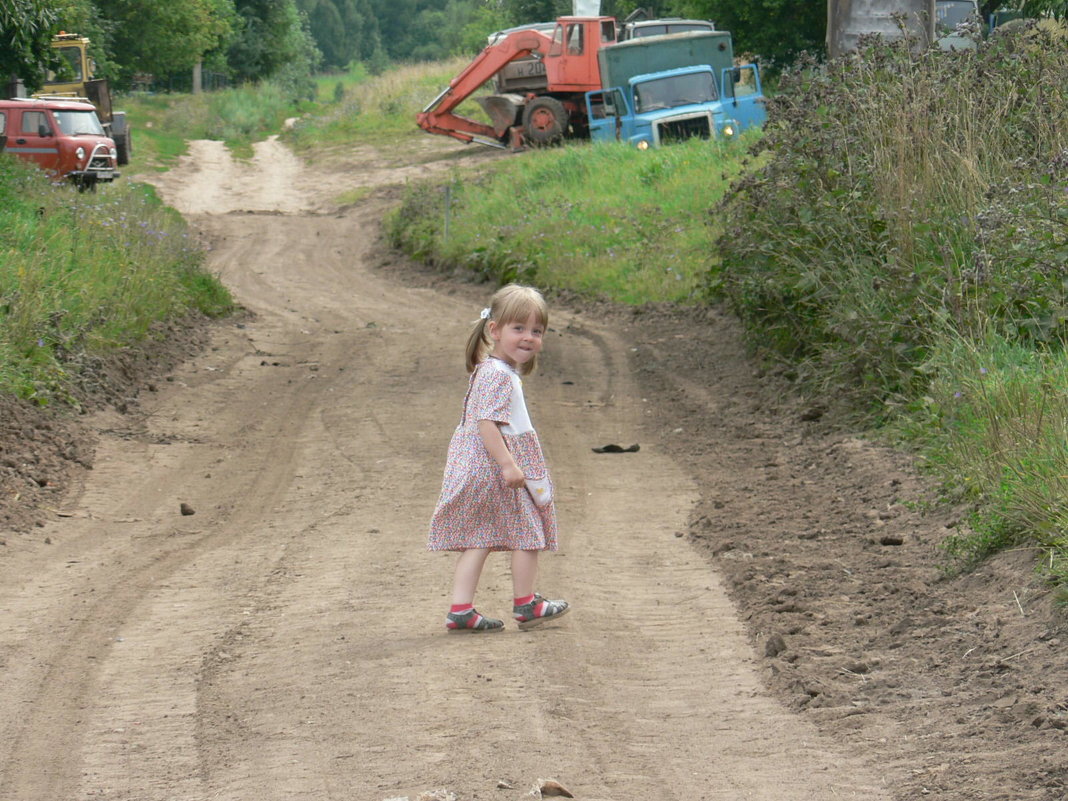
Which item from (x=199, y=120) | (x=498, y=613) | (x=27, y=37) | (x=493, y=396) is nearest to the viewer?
(x=493, y=396)

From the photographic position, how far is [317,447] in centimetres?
956

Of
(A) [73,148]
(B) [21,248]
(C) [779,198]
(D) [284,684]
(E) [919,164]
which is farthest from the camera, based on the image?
(A) [73,148]

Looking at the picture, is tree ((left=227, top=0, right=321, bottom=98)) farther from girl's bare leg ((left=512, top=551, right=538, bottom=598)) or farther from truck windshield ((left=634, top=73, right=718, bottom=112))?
girl's bare leg ((left=512, top=551, right=538, bottom=598))

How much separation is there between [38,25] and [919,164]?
12458 mm

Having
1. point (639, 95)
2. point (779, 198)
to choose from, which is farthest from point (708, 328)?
point (639, 95)

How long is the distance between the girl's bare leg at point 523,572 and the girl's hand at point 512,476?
41cm

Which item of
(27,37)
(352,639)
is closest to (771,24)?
(27,37)

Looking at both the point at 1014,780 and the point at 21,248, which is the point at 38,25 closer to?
the point at 21,248

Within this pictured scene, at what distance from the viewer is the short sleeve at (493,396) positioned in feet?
18.1

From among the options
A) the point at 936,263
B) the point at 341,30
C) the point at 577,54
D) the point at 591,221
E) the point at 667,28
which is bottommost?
the point at 591,221

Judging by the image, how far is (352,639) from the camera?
5488 millimetres

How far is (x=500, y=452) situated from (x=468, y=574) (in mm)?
547

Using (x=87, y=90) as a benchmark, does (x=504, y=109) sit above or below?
below

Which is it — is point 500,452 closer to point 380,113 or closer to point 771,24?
point 771,24
